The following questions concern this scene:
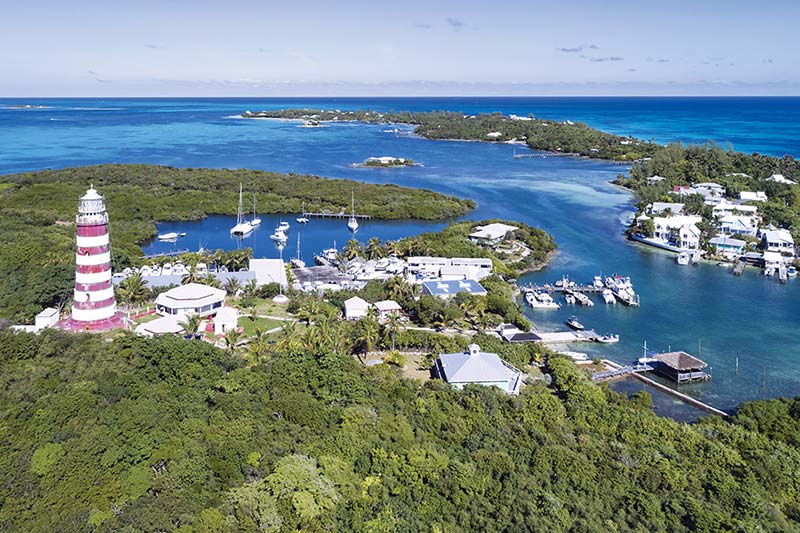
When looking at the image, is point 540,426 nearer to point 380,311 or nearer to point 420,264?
point 380,311

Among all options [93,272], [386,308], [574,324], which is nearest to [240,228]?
[386,308]

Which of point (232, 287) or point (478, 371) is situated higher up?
point (232, 287)

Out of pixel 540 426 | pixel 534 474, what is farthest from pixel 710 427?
pixel 534 474

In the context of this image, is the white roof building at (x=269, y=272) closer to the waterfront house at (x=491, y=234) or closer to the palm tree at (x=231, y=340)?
the palm tree at (x=231, y=340)

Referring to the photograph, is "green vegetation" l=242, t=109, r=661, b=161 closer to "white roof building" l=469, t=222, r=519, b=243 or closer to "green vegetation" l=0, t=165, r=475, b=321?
"green vegetation" l=0, t=165, r=475, b=321

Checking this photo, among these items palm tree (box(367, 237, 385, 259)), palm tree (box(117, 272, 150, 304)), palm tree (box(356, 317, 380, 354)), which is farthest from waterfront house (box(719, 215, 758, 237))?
palm tree (box(117, 272, 150, 304))

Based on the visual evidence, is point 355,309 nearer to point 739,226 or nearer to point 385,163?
point 739,226
